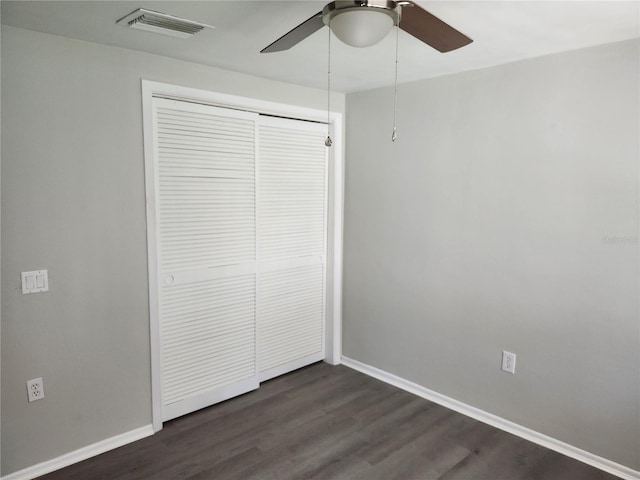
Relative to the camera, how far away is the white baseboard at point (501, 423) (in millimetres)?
2381

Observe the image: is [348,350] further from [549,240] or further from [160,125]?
[160,125]

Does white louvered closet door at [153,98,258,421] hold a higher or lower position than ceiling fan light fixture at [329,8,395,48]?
lower

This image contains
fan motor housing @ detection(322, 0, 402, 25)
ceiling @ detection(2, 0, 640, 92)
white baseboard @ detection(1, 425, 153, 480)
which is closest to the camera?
fan motor housing @ detection(322, 0, 402, 25)

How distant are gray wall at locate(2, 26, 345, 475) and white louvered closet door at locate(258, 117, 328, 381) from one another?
880 mm

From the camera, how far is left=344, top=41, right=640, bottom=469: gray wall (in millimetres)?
2314

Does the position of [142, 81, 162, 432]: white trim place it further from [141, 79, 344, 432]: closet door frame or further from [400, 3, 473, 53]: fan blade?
[400, 3, 473, 53]: fan blade

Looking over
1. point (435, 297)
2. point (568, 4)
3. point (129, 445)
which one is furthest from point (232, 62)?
point (129, 445)

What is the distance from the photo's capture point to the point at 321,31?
2.11 m

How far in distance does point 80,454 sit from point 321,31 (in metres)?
2.61

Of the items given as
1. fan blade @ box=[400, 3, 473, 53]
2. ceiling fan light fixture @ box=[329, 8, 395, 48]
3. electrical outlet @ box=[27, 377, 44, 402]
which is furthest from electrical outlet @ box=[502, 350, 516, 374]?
electrical outlet @ box=[27, 377, 44, 402]

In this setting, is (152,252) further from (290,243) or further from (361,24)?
(361,24)

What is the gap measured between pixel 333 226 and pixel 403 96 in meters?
1.17

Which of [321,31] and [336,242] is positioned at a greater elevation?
[321,31]

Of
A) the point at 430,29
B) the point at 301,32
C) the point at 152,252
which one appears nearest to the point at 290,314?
the point at 152,252
